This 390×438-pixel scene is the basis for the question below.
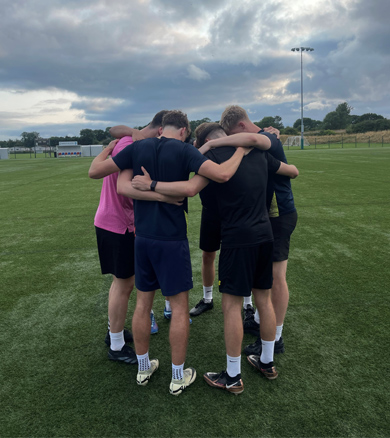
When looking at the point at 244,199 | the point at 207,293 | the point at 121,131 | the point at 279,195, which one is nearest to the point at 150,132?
the point at 121,131

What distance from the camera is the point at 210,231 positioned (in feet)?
11.0

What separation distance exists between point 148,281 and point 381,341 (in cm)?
212

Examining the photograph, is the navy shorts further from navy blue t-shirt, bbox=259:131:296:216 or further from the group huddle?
navy blue t-shirt, bbox=259:131:296:216

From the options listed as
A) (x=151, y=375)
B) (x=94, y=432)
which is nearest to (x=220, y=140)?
(x=151, y=375)

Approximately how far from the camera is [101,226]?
8.95ft

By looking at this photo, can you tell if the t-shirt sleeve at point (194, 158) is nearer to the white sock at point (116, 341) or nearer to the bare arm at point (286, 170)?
the bare arm at point (286, 170)

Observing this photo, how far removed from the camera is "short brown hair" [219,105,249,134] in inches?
100

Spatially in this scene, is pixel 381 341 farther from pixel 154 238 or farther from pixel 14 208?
pixel 14 208

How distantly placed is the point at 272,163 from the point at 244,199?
43cm

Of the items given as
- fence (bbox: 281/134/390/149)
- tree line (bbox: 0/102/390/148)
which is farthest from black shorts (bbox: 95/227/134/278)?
tree line (bbox: 0/102/390/148)

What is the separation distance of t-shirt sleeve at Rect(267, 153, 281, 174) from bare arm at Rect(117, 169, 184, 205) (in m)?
0.77

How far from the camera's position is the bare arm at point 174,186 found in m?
2.16

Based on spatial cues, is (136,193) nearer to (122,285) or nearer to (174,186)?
(174,186)

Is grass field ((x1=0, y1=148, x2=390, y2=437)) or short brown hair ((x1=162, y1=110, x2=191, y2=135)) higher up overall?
short brown hair ((x1=162, y1=110, x2=191, y2=135))
